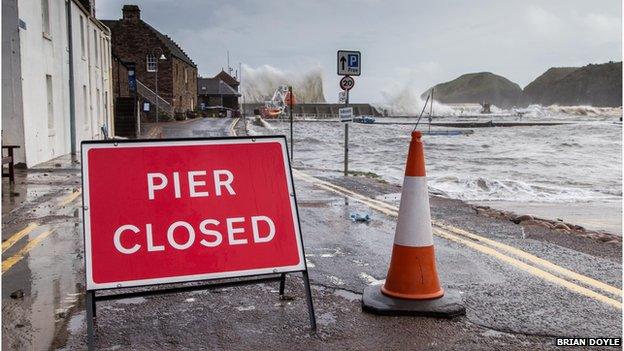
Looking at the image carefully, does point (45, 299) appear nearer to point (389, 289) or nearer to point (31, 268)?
point (31, 268)

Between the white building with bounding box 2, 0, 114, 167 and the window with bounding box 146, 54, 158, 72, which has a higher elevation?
the window with bounding box 146, 54, 158, 72

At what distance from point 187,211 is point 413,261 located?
170cm

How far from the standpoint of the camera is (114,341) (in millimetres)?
3598

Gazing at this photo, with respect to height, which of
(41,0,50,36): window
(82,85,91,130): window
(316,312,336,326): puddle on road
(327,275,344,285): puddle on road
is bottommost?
(316,312,336,326): puddle on road

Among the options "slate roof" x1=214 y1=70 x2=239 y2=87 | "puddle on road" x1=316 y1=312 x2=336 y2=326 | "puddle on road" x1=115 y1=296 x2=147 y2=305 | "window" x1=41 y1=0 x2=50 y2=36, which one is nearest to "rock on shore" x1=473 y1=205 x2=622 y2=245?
"puddle on road" x1=316 y1=312 x2=336 y2=326

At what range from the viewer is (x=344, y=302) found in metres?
4.39

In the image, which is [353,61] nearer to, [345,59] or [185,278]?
[345,59]

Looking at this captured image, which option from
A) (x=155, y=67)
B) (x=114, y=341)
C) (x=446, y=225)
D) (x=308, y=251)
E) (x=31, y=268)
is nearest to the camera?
(x=114, y=341)

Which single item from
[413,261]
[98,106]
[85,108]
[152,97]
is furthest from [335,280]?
[152,97]

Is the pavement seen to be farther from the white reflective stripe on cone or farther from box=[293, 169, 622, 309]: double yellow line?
the white reflective stripe on cone

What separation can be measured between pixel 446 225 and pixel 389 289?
142 inches

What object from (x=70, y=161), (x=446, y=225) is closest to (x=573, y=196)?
(x=446, y=225)

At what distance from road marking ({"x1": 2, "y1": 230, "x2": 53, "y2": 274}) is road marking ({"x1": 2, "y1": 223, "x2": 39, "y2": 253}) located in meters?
0.17

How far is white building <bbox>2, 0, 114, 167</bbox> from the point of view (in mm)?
14664
